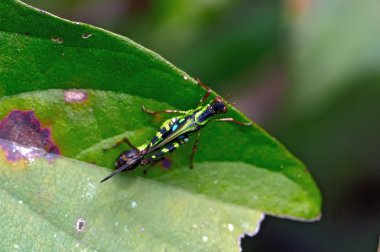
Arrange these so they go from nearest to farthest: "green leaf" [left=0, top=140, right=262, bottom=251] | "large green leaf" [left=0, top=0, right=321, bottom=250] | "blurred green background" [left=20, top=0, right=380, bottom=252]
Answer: "large green leaf" [left=0, top=0, right=321, bottom=250] → "green leaf" [left=0, top=140, right=262, bottom=251] → "blurred green background" [left=20, top=0, right=380, bottom=252]

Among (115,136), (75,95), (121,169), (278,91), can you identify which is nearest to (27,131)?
(75,95)

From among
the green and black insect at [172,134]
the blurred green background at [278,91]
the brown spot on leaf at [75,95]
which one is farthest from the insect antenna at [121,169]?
the blurred green background at [278,91]

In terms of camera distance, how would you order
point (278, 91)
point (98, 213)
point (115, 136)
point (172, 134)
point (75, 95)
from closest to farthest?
1. point (75, 95)
2. point (98, 213)
3. point (115, 136)
4. point (172, 134)
5. point (278, 91)

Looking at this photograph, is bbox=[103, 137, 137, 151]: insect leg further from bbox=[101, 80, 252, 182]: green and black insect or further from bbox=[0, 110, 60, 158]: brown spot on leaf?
bbox=[0, 110, 60, 158]: brown spot on leaf

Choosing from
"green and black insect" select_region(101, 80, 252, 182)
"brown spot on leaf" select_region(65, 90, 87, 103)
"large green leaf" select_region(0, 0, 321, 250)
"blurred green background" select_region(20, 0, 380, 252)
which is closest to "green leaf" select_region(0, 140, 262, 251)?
"large green leaf" select_region(0, 0, 321, 250)

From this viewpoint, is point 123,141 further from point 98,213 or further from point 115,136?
point 98,213
